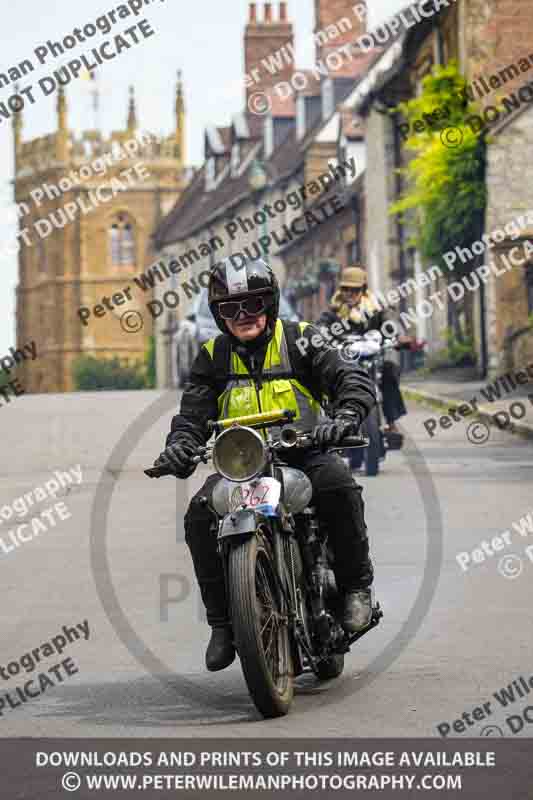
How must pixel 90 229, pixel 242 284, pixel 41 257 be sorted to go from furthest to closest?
pixel 41 257 < pixel 90 229 < pixel 242 284

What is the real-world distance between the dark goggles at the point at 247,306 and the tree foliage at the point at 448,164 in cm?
2585

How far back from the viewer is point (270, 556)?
616 cm

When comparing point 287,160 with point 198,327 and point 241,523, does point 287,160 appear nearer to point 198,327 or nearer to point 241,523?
point 198,327

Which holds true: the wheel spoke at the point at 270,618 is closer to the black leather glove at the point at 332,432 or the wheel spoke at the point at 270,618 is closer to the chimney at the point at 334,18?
the black leather glove at the point at 332,432

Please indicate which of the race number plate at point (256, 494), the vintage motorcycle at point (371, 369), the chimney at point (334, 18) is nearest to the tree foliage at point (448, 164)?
the vintage motorcycle at point (371, 369)

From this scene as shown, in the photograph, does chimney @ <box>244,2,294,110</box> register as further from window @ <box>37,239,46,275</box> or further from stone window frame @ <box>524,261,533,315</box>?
window @ <box>37,239,46,275</box>

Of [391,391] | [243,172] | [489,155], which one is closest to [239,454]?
[391,391]

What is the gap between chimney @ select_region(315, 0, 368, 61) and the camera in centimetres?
5909

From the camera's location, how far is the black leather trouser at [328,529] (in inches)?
251

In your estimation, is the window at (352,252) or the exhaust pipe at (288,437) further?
the window at (352,252)

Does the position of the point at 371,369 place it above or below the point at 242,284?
below

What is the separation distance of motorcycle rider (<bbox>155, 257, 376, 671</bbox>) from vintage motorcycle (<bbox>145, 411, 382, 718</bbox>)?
3.5 inches

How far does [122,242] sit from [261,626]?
341 feet

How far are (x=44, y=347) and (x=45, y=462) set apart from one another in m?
95.7
